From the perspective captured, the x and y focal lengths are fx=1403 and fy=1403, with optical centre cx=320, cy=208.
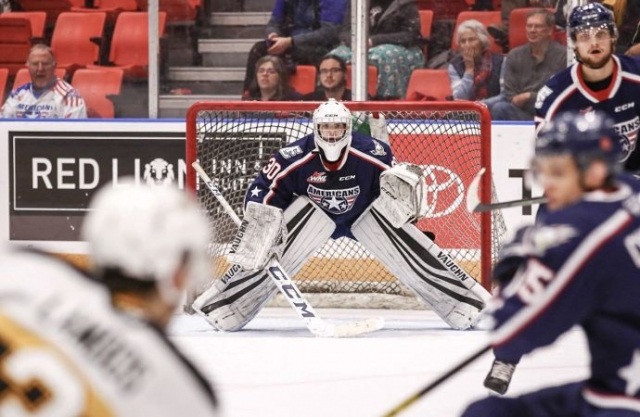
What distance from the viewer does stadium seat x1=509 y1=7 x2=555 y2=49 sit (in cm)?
631

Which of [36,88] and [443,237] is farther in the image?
[36,88]

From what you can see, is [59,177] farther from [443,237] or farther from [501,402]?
[501,402]

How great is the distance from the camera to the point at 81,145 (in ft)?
22.0

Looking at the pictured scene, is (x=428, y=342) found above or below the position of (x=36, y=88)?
below

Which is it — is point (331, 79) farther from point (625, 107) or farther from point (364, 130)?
point (625, 107)

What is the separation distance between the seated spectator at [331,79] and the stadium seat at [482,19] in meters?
0.51

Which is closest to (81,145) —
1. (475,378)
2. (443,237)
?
(443,237)

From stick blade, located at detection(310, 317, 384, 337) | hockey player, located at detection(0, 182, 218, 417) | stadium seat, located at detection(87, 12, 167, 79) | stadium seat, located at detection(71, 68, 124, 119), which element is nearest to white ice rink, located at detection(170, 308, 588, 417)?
stick blade, located at detection(310, 317, 384, 337)

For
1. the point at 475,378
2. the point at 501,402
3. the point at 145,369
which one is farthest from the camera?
the point at 475,378

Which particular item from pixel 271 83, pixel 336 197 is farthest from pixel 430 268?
pixel 271 83

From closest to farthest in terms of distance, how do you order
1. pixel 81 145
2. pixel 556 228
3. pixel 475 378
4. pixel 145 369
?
pixel 145 369
pixel 556 228
pixel 475 378
pixel 81 145

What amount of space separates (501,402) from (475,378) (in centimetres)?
214

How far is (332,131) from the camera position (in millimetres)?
5531

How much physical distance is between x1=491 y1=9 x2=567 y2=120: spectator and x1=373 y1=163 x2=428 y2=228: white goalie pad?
0.90 meters
